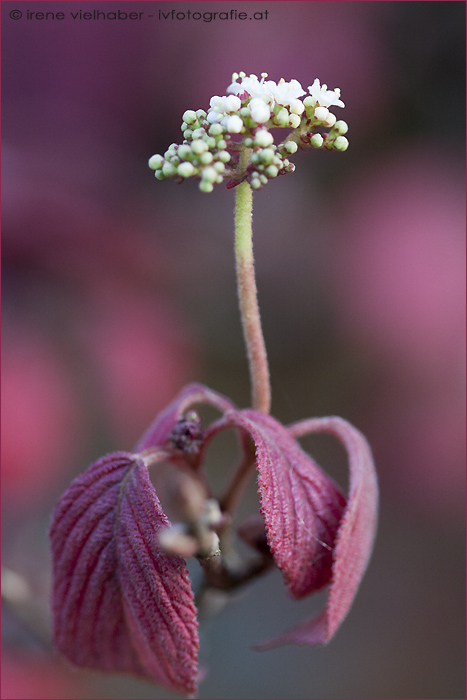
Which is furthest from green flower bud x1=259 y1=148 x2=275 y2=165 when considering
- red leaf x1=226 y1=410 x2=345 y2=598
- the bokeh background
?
the bokeh background

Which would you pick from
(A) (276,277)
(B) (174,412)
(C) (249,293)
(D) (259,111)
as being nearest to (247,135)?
(D) (259,111)

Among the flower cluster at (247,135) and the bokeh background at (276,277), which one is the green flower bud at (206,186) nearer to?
the flower cluster at (247,135)

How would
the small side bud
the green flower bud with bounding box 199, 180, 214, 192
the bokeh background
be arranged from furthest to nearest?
the bokeh background → the green flower bud with bounding box 199, 180, 214, 192 → the small side bud

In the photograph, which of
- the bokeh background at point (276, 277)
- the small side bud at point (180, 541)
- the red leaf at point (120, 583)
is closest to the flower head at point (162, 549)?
the red leaf at point (120, 583)

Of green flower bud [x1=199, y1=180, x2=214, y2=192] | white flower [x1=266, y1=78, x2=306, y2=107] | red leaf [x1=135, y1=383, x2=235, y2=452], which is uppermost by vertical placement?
white flower [x1=266, y1=78, x2=306, y2=107]

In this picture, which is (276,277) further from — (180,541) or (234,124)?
(180,541)

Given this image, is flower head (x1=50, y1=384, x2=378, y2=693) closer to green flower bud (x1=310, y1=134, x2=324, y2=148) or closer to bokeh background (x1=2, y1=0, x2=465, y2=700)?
green flower bud (x1=310, y1=134, x2=324, y2=148)

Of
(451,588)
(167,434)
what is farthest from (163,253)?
(451,588)
